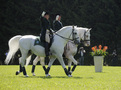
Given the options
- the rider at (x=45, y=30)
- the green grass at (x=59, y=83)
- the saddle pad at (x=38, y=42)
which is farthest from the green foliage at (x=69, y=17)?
the green grass at (x=59, y=83)

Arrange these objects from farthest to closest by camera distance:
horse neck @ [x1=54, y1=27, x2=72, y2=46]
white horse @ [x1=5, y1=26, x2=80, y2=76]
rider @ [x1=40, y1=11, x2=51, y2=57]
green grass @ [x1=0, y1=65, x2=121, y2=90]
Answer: horse neck @ [x1=54, y1=27, x2=72, y2=46]
white horse @ [x1=5, y1=26, x2=80, y2=76]
rider @ [x1=40, y1=11, x2=51, y2=57]
green grass @ [x1=0, y1=65, x2=121, y2=90]

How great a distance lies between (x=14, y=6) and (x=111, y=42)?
13.8 metres

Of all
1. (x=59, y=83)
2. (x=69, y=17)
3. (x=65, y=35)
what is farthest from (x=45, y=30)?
(x=69, y=17)

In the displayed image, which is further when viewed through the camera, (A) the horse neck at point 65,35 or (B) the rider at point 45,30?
(A) the horse neck at point 65,35

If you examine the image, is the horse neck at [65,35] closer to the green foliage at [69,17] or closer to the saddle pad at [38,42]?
the saddle pad at [38,42]

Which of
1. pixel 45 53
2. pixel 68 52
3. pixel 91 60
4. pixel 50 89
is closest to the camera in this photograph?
pixel 50 89

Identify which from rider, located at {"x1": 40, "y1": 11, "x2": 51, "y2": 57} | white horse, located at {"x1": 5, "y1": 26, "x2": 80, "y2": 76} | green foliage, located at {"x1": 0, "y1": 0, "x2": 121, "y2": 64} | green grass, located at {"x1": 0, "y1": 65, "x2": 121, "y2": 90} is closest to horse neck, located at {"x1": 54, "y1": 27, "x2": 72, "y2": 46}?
white horse, located at {"x1": 5, "y1": 26, "x2": 80, "y2": 76}

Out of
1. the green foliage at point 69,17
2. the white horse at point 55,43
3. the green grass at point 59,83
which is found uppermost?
the green foliage at point 69,17

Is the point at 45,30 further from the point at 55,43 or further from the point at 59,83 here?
the point at 59,83

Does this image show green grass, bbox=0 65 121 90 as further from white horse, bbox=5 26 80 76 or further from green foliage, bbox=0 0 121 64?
green foliage, bbox=0 0 121 64

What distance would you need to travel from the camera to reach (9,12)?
144 feet

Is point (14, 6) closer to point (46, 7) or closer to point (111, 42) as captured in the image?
point (46, 7)

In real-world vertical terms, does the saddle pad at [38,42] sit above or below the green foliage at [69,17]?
below

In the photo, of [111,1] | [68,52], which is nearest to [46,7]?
[111,1]
